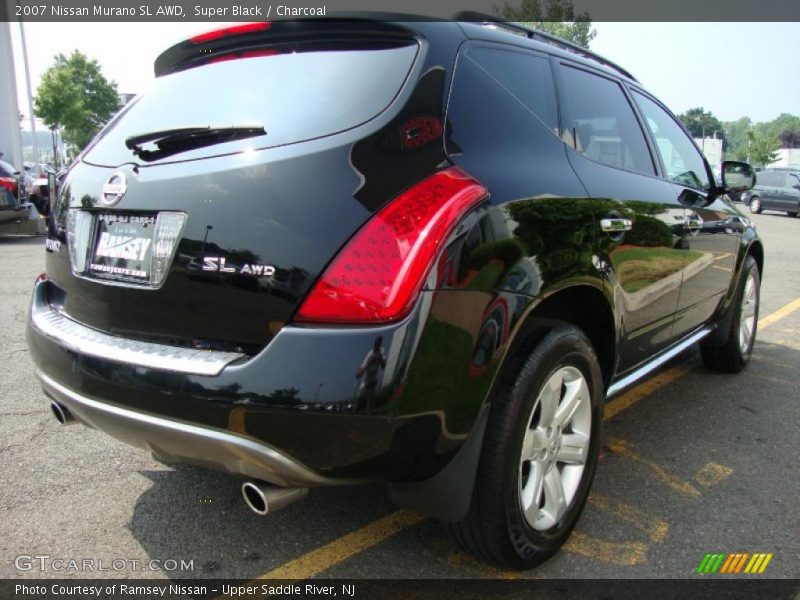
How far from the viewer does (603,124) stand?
296cm

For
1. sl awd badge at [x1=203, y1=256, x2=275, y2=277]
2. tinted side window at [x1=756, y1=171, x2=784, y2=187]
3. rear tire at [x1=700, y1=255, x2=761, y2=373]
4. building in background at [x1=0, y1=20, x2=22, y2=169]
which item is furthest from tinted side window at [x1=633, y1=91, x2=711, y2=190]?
building in background at [x1=0, y1=20, x2=22, y2=169]

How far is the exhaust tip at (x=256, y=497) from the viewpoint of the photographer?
5.91 feet

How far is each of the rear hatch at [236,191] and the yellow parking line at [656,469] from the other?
2.01 meters

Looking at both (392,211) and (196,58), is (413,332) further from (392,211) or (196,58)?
(196,58)

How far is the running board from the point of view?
2819mm

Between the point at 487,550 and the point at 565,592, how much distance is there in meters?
0.32

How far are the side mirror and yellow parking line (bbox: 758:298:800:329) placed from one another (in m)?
2.28

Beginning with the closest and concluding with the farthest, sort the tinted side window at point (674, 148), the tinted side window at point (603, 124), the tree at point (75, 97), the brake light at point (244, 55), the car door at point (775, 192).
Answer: the brake light at point (244, 55) → the tinted side window at point (603, 124) → the tinted side window at point (674, 148) → the car door at point (775, 192) → the tree at point (75, 97)

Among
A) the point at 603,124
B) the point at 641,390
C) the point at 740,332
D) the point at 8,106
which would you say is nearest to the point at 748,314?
the point at 740,332

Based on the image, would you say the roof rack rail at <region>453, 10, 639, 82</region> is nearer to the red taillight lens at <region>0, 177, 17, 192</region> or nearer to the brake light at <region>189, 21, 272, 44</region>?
the brake light at <region>189, 21, 272, 44</region>

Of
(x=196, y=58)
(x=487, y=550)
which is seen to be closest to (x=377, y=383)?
(x=487, y=550)

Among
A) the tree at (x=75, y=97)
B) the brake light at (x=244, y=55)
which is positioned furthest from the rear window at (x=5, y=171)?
the tree at (x=75, y=97)

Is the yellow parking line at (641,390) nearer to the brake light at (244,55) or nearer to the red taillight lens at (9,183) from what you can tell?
the brake light at (244,55)

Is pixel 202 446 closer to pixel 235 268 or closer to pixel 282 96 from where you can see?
pixel 235 268
